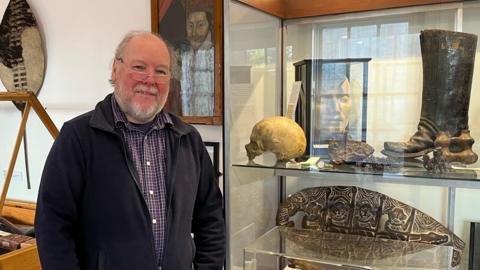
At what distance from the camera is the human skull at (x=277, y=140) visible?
1.44m

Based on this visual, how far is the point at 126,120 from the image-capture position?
1247 mm

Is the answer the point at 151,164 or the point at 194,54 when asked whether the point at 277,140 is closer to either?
the point at 151,164

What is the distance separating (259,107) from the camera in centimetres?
156

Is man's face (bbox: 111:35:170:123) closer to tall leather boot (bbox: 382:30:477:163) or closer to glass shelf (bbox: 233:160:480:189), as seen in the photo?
glass shelf (bbox: 233:160:480:189)

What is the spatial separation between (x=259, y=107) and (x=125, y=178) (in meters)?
0.57

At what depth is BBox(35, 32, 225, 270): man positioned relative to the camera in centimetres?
113

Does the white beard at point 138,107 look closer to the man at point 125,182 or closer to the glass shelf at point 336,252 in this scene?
the man at point 125,182

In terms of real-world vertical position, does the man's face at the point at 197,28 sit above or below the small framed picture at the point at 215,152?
above

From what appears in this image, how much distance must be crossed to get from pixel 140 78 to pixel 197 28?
59 cm

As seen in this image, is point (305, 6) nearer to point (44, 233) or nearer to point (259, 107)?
point (259, 107)

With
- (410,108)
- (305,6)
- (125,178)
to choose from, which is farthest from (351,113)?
(125,178)

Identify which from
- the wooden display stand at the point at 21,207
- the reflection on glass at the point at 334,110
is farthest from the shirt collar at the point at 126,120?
the wooden display stand at the point at 21,207

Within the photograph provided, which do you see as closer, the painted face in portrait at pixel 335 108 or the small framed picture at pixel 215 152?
the painted face in portrait at pixel 335 108

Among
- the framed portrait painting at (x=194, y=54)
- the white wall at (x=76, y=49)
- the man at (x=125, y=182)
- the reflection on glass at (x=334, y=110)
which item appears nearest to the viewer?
the man at (x=125, y=182)
